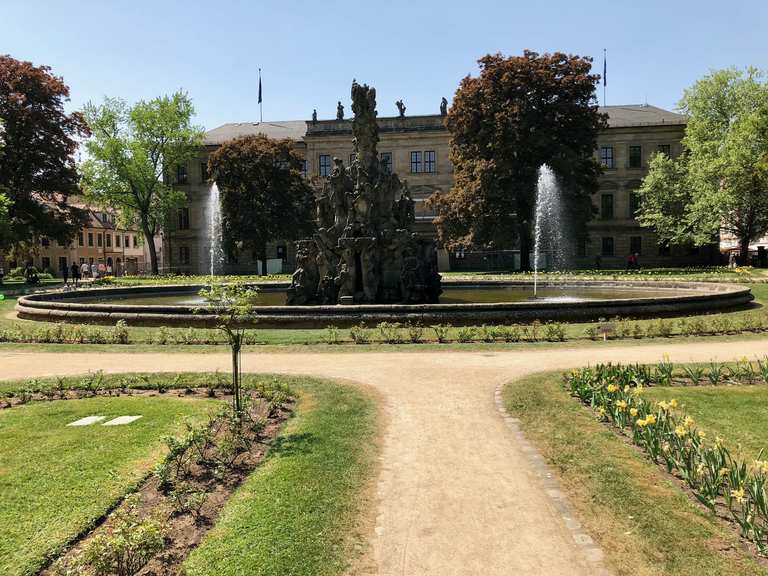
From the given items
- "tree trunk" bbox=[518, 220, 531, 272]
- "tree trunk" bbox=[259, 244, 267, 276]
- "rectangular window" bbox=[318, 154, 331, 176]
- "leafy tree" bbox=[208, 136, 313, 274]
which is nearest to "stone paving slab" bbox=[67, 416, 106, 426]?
"tree trunk" bbox=[518, 220, 531, 272]

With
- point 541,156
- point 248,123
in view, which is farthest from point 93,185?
point 541,156

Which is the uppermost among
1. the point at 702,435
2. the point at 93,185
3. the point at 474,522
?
the point at 93,185

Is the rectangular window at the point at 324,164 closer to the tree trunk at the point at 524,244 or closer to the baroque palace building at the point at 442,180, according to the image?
the baroque palace building at the point at 442,180

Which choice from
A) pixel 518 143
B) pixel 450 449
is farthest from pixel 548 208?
pixel 450 449

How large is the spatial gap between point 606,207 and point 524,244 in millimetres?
25704

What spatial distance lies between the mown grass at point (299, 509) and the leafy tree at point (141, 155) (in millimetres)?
57573

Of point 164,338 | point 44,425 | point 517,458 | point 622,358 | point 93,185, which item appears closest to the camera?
point 517,458

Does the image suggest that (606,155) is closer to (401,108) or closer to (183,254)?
(401,108)

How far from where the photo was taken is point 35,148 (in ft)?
164

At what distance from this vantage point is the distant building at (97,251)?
85250 mm

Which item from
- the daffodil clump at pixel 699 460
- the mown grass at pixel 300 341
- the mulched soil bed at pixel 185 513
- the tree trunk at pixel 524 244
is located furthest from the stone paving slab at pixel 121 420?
the tree trunk at pixel 524 244

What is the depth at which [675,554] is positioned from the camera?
4961mm

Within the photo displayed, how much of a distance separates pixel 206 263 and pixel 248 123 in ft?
69.8

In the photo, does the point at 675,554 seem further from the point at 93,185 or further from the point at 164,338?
the point at 93,185
